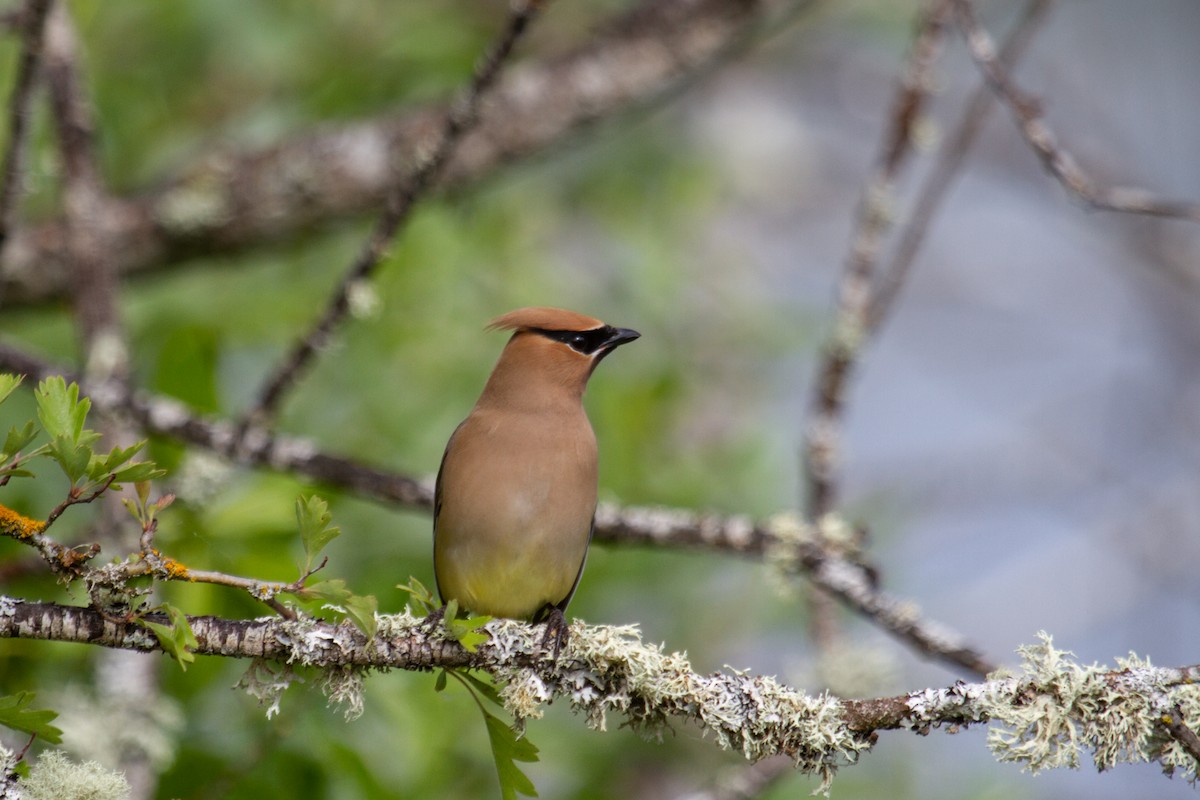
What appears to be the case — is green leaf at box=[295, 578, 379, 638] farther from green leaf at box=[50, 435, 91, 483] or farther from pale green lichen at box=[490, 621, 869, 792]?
pale green lichen at box=[490, 621, 869, 792]

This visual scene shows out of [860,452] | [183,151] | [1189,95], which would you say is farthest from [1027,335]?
[183,151]

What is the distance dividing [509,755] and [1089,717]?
1061mm

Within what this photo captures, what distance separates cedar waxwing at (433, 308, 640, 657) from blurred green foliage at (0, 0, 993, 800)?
0.44m

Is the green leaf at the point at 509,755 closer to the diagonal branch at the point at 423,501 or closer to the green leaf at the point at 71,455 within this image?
the green leaf at the point at 71,455

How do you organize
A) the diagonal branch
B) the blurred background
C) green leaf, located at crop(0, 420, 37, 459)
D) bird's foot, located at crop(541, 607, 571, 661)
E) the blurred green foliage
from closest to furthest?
green leaf, located at crop(0, 420, 37, 459)
bird's foot, located at crop(541, 607, 571, 661)
the diagonal branch
the blurred green foliage
the blurred background

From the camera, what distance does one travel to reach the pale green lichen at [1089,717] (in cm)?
243

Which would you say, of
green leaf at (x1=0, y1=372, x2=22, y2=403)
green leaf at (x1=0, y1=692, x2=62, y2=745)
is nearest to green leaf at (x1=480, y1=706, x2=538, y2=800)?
green leaf at (x1=0, y1=692, x2=62, y2=745)

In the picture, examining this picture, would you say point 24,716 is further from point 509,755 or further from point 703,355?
point 703,355

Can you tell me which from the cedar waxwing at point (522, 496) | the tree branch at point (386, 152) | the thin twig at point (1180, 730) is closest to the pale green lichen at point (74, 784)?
the cedar waxwing at point (522, 496)

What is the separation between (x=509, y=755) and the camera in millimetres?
2549

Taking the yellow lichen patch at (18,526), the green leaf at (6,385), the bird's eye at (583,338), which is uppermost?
the green leaf at (6,385)

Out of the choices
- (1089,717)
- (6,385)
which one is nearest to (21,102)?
(6,385)

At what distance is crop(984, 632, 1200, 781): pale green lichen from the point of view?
243 cm

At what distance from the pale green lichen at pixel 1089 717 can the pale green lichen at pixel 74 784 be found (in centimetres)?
155
